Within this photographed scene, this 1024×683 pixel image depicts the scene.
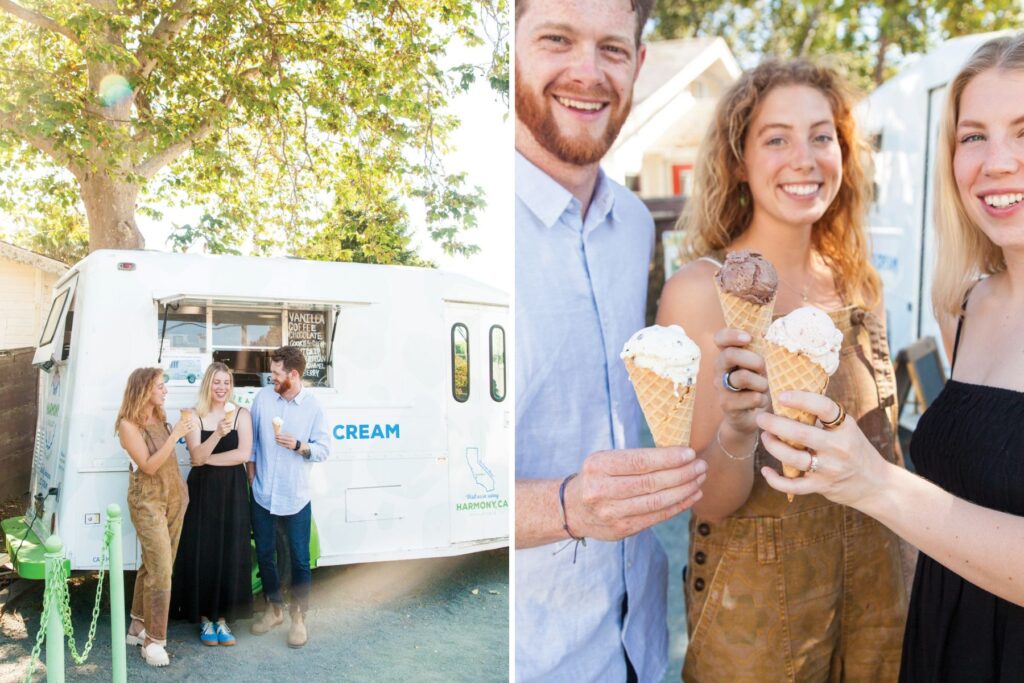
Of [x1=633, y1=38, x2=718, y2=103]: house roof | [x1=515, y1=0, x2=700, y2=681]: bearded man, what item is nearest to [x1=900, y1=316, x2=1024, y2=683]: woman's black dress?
[x1=515, y1=0, x2=700, y2=681]: bearded man

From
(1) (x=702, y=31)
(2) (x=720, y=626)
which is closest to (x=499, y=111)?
(2) (x=720, y=626)

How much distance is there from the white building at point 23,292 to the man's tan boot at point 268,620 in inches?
35.0

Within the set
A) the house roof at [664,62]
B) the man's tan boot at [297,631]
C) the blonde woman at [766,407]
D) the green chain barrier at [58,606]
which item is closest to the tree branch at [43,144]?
the green chain barrier at [58,606]

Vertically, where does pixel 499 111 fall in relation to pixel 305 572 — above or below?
above

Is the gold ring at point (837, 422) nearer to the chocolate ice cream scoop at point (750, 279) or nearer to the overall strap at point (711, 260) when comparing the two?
the chocolate ice cream scoop at point (750, 279)

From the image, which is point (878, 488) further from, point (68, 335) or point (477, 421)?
point (68, 335)

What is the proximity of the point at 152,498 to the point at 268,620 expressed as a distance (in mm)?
462

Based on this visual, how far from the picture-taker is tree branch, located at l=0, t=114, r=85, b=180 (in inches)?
71.9

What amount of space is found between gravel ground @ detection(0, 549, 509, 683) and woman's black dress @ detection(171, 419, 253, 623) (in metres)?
0.07

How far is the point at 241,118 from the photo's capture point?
2037 millimetres

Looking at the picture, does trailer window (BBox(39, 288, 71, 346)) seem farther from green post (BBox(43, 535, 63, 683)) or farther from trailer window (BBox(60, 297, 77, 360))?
green post (BBox(43, 535, 63, 683))

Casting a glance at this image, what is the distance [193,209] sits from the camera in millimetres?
1993

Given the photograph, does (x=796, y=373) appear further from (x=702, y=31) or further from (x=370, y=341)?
(x=702, y=31)

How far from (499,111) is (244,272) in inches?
32.3
